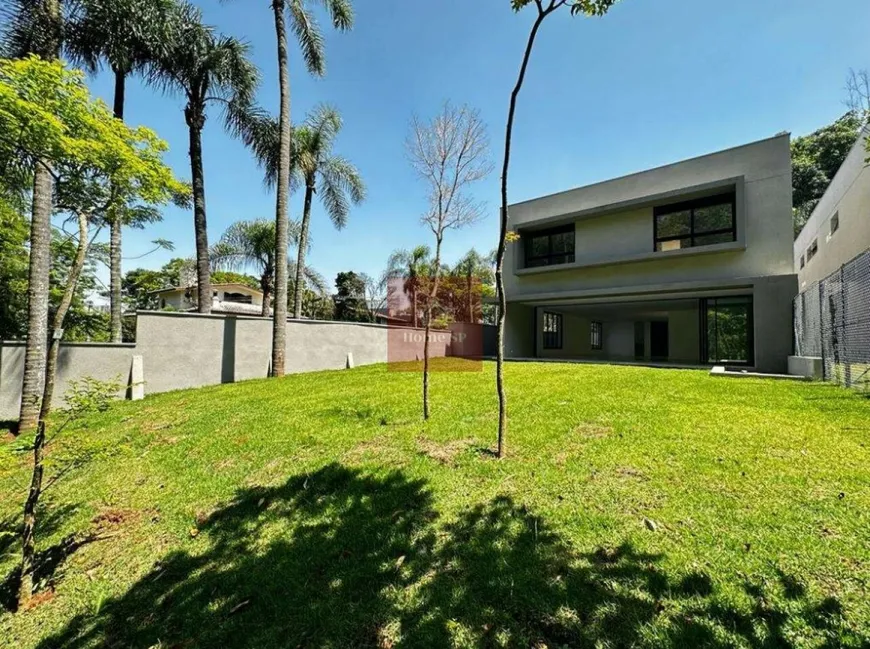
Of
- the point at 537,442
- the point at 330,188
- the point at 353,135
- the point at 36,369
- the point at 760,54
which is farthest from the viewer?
the point at 330,188

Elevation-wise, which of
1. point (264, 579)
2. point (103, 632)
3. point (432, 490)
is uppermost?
point (432, 490)

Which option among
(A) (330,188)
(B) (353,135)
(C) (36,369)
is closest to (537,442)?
(C) (36,369)

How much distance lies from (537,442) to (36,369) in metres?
9.25

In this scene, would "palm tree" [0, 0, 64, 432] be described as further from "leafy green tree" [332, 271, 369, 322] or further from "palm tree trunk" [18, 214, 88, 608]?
"leafy green tree" [332, 271, 369, 322]

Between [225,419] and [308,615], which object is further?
[225,419]

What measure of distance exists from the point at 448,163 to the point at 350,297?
28010mm

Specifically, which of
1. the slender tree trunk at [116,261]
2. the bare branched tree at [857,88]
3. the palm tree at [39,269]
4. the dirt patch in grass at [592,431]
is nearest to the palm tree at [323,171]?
the slender tree trunk at [116,261]

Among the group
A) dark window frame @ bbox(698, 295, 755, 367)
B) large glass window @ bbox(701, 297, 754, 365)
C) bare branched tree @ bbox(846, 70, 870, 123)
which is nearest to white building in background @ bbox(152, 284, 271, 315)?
dark window frame @ bbox(698, 295, 755, 367)

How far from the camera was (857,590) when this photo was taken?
195 centimetres

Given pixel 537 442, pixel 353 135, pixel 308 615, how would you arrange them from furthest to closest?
1. pixel 353 135
2. pixel 537 442
3. pixel 308 615

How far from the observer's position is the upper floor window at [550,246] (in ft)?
50.6

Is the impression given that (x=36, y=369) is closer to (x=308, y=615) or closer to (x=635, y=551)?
(x=308, y=615)

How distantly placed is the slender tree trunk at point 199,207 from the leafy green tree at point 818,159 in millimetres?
33968

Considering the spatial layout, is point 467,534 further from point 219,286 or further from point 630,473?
point 219,286
